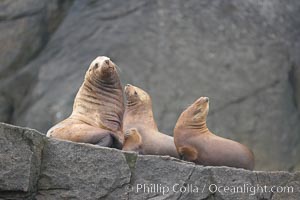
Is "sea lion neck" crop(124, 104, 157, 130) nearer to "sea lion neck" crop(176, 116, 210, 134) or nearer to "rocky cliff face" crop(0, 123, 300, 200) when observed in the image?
"sea lion neck" crop(176, 116, 210, 134)

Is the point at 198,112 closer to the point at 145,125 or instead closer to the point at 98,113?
the point at 145,125

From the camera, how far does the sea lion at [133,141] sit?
8.23 meters

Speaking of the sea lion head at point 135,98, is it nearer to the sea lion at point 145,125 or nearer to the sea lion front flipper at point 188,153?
the sea lion at point 145,125

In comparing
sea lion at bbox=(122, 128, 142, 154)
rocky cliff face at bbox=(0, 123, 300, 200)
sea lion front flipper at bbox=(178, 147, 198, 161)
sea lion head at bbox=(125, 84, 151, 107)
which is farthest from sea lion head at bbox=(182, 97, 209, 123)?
rocky cliff face at bbox=(0, 123, 300, 200)

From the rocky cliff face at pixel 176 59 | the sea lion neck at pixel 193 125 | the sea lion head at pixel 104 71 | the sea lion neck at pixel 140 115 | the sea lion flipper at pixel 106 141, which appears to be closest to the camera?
the sea lion flipper at pixel 106 141

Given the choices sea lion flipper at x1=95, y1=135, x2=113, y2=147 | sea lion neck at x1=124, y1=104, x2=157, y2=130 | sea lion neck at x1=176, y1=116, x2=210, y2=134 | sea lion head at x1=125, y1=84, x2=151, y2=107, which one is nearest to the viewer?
sea lion flipper at x1=95, y1=135, x2=113, y2=147

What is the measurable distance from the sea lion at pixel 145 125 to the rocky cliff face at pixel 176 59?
12.6 ft

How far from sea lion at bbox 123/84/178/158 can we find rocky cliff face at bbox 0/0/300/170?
3.85 metres

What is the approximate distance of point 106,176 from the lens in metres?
6.99

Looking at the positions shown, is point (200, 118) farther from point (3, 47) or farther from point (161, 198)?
point (3, 47)

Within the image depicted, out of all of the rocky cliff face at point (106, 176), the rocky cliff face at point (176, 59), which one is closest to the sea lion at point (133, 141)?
the rocky cliff face at point (106, 176)

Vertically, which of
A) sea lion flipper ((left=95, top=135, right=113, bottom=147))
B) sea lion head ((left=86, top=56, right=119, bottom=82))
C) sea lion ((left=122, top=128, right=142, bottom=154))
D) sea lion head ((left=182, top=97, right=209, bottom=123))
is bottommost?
sea lion ((left=122, top=128, right=142, bottom=154))

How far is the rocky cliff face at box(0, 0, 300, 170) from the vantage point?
12711mm

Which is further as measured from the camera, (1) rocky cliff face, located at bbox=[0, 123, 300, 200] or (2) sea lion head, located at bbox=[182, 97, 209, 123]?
(2) sea lion head, located at bbox=[182, 97, 209, 123]
